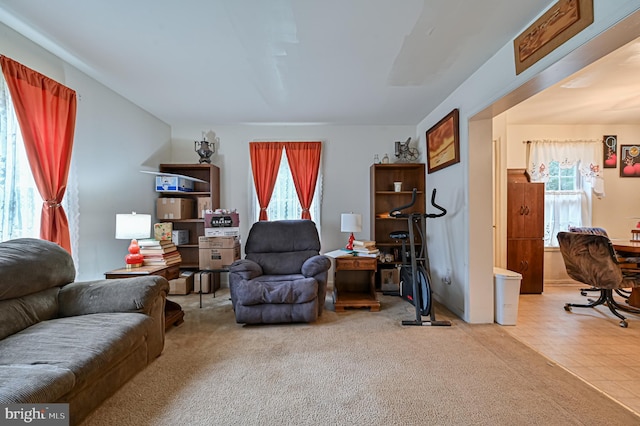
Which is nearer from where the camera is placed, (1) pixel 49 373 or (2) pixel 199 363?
(1) pixel 49 373

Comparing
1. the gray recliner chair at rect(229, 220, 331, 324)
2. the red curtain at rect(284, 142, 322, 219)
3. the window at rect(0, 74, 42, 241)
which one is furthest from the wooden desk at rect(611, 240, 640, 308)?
the window at rect(0, 74, 42, 241)

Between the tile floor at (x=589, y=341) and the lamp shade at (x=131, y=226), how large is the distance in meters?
3.77

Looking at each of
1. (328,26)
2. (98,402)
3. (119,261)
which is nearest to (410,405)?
(98,402)

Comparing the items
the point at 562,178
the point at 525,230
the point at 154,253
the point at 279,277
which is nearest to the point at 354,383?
the point at 279,277

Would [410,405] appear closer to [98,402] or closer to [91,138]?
[98,402]

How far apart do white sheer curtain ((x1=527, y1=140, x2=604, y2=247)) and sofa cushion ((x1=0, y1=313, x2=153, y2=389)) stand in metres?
5.62

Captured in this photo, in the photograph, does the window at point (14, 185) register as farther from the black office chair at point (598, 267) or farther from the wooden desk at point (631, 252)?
the wooden desk at point (631, 252)

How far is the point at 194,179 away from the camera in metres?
4.07

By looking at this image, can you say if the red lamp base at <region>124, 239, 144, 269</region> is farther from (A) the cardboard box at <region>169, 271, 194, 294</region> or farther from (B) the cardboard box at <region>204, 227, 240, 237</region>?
(A) the cardboard box at <region>169, 271, 194, 294</region>

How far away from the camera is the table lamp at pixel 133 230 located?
2.75m

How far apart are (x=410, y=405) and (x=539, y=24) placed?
8.63 feet

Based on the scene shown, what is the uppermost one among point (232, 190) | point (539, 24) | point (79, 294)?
point (539, 24)

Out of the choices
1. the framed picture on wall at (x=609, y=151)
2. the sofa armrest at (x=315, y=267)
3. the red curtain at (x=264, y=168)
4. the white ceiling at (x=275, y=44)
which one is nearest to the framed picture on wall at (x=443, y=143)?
the white ceiling at (x=275, y=44)

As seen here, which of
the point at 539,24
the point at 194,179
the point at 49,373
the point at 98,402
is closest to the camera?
the point at 49,373
